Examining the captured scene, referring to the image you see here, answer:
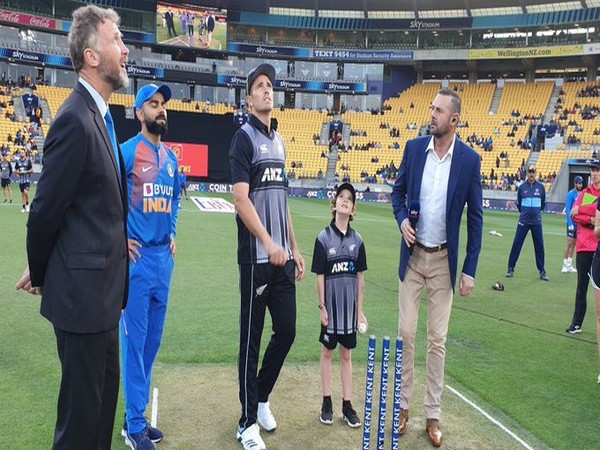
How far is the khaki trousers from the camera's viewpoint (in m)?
4.57

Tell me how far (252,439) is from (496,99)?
5454 centimetres

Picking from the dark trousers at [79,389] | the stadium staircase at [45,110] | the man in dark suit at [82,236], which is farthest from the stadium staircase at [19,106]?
the dark trousers at [79,389]

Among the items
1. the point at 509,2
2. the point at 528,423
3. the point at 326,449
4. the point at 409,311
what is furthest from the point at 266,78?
the point at 509,2

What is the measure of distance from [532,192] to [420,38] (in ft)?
157

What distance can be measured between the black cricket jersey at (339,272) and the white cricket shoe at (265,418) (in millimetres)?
842

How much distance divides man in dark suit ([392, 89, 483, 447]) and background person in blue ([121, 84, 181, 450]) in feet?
6.76

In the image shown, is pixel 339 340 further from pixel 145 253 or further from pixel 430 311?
pixel 145 253

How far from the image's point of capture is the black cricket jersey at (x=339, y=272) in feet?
15.2

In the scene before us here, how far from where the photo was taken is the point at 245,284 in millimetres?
4098

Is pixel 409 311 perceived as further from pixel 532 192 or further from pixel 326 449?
pixel 532 192

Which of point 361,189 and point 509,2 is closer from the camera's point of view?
point 361,189

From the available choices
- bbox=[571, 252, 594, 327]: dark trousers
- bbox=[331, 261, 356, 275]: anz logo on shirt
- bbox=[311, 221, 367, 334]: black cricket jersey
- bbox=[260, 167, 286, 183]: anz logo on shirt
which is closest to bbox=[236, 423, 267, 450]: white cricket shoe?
bbox=[311, 221, 367, 334]: black cricket jersey

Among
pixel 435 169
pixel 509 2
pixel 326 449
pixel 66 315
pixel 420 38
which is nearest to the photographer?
pixel 66 315

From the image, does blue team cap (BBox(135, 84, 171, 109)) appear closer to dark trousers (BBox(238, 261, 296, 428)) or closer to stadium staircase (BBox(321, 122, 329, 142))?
dark trousers (BBox(238, 261, 296, 428))
